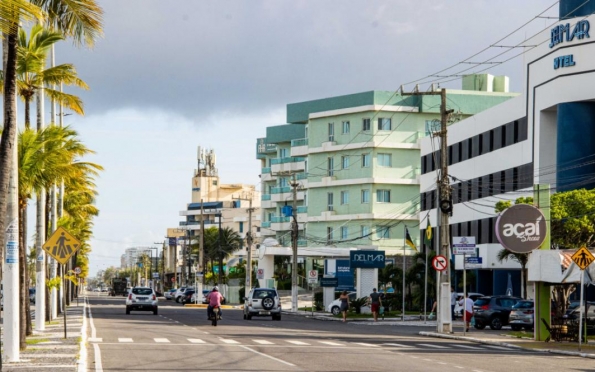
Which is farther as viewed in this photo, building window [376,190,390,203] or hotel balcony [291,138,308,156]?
hotel balcony [291,138,308,156]

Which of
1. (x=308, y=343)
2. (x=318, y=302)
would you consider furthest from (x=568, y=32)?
(x=308, y=343)

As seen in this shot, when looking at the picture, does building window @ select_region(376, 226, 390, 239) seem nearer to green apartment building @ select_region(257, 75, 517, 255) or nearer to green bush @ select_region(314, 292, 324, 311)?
green apartment building @ select_region(257, 75, 517, 255)

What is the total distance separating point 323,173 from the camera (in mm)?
102312

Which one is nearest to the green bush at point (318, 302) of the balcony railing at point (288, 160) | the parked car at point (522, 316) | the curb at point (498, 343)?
the parked car at point (522, 316)

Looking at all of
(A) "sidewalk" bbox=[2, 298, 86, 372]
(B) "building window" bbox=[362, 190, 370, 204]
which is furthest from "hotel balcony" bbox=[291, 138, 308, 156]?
(A) "sidewalk" bbox=[2, 298, 86, 372]

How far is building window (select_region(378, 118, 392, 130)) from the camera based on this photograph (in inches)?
3841

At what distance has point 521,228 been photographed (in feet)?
122

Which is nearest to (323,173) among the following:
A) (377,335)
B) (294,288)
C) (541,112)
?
(294,288)

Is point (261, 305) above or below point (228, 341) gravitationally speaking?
below

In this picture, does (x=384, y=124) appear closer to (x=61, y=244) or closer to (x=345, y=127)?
(x=345, y=127)

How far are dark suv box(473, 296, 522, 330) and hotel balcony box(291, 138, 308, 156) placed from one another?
58.9 metres

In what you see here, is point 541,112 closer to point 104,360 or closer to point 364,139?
point 364,139

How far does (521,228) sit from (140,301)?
2929 cm

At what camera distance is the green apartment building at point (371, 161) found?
97.6 m
